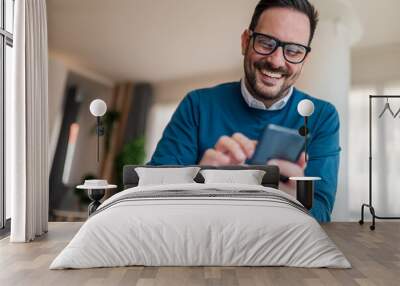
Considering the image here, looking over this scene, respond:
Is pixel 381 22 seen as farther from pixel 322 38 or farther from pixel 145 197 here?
pixel 145 197

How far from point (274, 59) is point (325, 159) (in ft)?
4.70

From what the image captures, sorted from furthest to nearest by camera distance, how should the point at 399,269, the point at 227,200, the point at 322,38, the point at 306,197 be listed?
the point at 322,38
the point at 306,197
the point at 227,200
the point at 399,269

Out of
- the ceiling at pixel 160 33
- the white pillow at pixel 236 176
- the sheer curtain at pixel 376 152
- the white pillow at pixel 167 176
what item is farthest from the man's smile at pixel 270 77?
the white pillow at pixel 167 176

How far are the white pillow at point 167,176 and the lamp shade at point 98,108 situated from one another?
→ 0.89 m

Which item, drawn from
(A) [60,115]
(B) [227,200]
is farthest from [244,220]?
(A) [60,115]

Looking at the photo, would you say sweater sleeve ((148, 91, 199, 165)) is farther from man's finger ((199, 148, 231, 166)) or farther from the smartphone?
the smartphone

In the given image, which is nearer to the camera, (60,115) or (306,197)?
(306,197)

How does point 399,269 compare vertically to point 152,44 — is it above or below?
below

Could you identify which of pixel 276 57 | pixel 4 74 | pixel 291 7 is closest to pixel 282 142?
pixel 276 57

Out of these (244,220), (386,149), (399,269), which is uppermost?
(386,149)

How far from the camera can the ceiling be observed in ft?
23.8

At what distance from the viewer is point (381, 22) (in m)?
7.30

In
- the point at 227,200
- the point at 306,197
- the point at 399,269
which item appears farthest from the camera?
the point at 306,197

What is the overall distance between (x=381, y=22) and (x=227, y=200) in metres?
3.84
